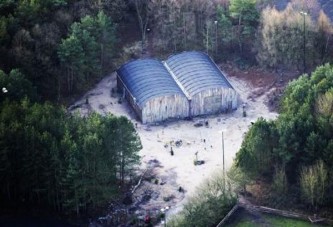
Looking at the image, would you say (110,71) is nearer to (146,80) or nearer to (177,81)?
(146,80)

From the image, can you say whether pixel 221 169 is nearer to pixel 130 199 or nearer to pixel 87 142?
pixel 130 199

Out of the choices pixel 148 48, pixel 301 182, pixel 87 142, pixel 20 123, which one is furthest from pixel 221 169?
pixel 148 48

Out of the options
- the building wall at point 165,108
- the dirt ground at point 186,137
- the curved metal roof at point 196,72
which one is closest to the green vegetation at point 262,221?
the dirt ground at point 186,137

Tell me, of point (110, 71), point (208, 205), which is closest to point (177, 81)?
point (110, 71)

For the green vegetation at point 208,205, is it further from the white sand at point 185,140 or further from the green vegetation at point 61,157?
the green vegetation at point 61,157

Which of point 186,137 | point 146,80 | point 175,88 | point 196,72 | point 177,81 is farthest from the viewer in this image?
point 177,81

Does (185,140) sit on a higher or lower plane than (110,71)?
lower
